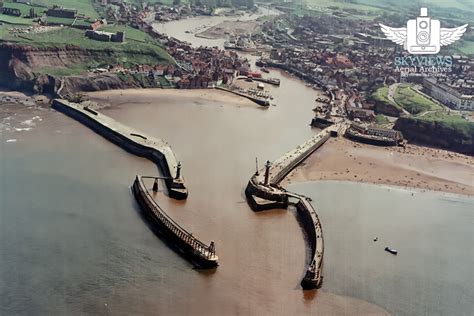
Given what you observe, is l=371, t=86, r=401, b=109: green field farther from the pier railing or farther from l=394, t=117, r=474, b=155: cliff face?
the pier railing

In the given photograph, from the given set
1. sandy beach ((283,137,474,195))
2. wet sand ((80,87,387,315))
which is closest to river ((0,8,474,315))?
wet sand ((80,87,387,315))

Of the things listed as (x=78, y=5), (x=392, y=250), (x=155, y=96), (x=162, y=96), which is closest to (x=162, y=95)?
(x=162, y=96)

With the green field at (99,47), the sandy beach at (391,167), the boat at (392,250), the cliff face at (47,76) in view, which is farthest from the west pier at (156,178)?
the green field at (99,47)

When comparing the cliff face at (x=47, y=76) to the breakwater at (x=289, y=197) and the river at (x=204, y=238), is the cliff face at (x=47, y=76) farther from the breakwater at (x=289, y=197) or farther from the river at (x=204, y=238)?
the breakwater at (x=289, y=197)

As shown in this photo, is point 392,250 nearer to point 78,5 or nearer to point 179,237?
point 179,237

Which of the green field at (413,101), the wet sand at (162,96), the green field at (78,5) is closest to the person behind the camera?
the wet sand at (162,96)

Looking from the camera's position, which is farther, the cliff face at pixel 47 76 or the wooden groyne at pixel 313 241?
the cliff face at pixel 47 76

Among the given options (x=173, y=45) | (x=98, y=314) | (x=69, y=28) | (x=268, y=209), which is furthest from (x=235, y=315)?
(x=173, y=45)
